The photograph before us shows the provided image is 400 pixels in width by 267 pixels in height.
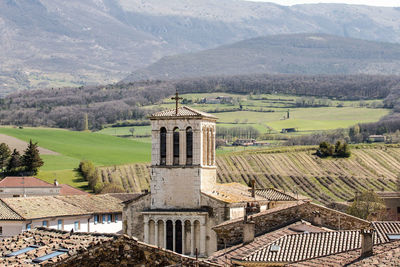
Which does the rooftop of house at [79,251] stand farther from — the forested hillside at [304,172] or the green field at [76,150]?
the green field at [76,150]

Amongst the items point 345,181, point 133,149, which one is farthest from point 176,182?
point 133,149

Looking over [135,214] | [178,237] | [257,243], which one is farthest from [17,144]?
[257,243]

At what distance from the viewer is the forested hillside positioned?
103 meters

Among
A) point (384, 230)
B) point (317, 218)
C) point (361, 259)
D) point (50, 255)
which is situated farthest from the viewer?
point (317, 218)

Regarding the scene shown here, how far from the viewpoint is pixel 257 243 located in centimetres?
3353

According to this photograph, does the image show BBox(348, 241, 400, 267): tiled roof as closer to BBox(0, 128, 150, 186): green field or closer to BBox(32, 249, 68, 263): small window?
BBox(32, 249, 68, 263): small window

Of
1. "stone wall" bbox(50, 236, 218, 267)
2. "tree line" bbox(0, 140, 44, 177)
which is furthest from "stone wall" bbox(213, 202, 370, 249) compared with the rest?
"tree line" bbox(0, 140, 44, 177)

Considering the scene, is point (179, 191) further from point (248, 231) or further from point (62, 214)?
point (248, 231)

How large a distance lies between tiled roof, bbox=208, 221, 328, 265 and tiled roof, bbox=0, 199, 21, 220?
83.6 feet

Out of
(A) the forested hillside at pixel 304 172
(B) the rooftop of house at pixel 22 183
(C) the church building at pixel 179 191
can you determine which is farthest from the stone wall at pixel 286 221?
(B) the rooftop of house at pixel 22 183

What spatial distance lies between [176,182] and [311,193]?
49.1 meters

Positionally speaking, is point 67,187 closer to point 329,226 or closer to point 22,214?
point 22,214

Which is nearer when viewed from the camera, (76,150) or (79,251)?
(79,251)

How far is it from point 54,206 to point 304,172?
172ft
